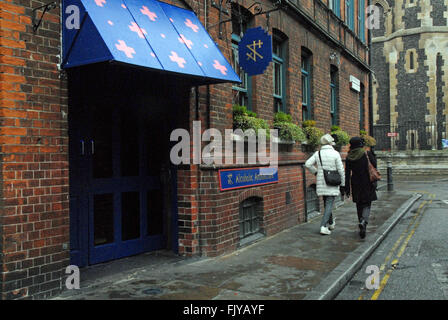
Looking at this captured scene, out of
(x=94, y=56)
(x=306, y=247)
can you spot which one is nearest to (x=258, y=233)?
(x=306, y=247)

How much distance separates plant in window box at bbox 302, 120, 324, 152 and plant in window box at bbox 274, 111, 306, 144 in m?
1.36

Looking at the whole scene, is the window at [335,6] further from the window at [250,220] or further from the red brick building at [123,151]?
the window at [250,220]

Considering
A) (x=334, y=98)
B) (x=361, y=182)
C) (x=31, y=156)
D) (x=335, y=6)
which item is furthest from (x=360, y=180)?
(x=335, y=6)

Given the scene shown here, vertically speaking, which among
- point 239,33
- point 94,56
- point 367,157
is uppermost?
point 239,33

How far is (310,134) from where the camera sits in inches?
422

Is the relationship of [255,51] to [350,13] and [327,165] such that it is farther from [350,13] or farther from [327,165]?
[350,13]

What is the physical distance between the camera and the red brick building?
4316 mm

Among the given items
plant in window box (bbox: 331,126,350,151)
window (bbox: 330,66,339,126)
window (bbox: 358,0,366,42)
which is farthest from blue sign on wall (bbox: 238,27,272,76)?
window (bbox: 358,0,366,42)

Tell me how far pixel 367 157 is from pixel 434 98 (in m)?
29.6

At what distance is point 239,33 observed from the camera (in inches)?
318

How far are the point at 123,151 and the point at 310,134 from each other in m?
5.77

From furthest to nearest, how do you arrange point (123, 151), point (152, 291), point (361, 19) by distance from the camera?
point (361, 19) → point (123, 151) → point (152, 291)

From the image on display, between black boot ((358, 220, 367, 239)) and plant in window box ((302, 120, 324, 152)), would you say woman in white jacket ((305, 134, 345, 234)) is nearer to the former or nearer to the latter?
black boot ((358, 220, 367, 239))

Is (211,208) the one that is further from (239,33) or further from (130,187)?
(239,33)
